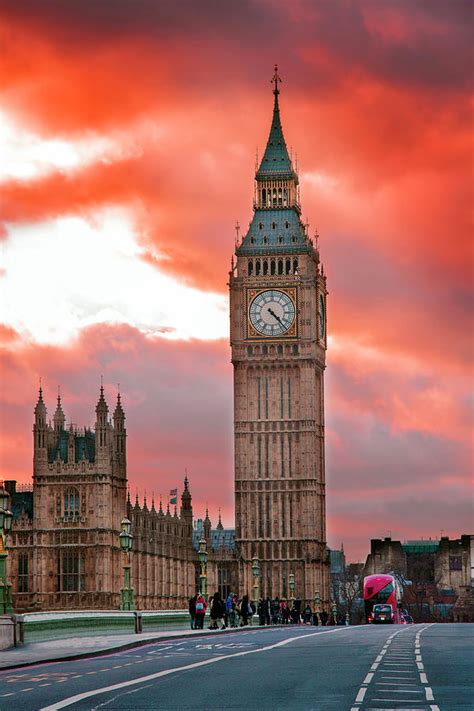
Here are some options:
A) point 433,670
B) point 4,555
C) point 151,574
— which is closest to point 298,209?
point 151,574

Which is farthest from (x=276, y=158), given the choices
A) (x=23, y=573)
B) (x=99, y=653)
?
(x=99, y=653)

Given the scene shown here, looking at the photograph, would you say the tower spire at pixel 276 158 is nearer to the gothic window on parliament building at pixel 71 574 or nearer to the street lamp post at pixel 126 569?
the gothic window on parliament building at pixel 71 574

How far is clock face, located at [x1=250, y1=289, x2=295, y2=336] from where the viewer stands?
154625 millimetres

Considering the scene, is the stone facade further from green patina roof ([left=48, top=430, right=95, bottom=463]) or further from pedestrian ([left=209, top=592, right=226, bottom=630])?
pedestrian ([left=209, top=592, right=226, bottom=630])

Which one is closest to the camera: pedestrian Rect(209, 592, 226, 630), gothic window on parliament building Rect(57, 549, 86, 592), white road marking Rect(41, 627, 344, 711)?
white road marking Rect(41, 627, 344, 711)

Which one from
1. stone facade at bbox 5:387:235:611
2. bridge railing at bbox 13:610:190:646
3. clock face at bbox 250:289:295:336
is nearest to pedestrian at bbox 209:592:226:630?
bridge railing at bbox 13:610:190:646

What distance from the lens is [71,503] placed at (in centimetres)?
11256

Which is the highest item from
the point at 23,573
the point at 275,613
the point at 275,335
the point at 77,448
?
the point at 275,335

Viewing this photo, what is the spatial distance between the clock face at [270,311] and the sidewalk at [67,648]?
327 feet

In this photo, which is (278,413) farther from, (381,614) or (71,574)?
(381,614)

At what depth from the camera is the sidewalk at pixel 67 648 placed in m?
38.0

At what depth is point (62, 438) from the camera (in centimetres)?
11712

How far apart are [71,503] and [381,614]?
2365cm

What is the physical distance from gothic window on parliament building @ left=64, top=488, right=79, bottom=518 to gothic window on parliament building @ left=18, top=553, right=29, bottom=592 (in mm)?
4116
